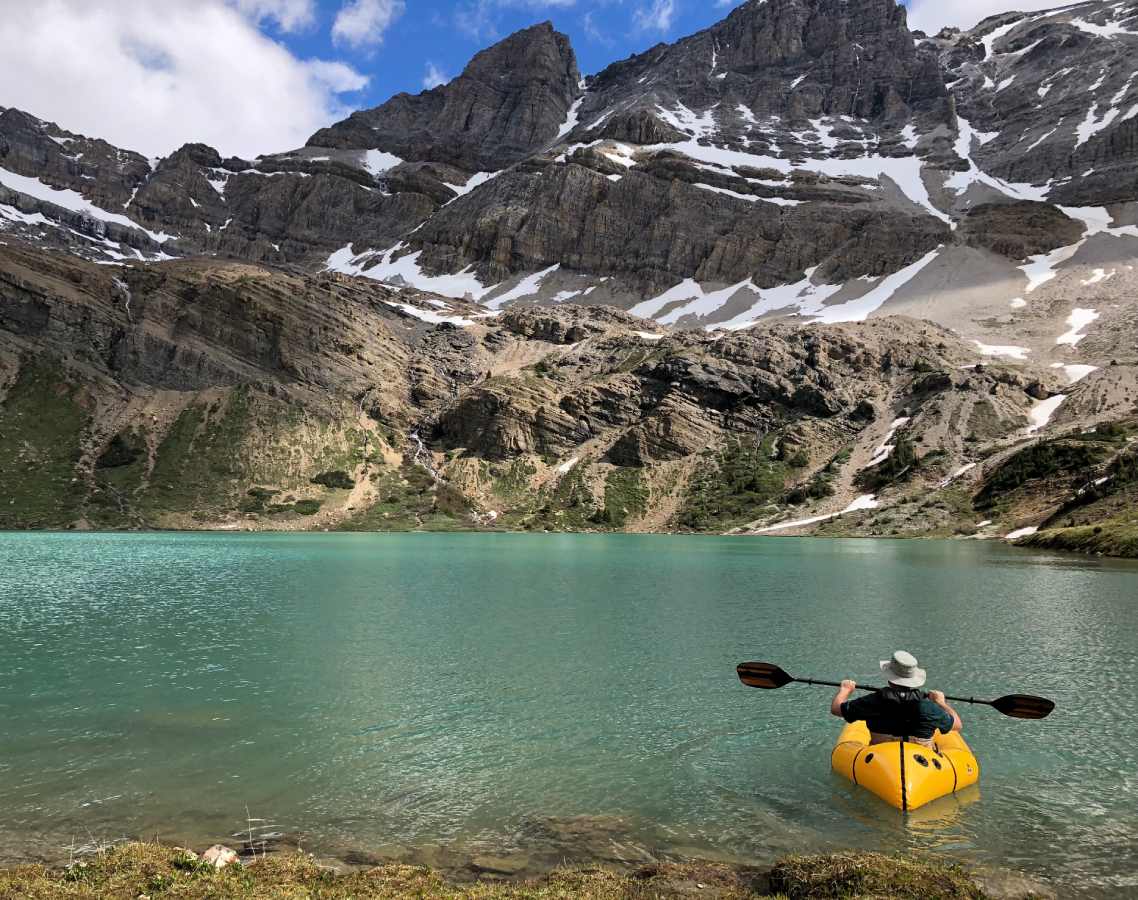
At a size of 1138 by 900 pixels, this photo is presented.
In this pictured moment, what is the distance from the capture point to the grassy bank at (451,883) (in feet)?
34.8

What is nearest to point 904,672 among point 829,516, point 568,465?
point 829,516

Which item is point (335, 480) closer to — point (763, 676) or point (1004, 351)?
point (763, 676)

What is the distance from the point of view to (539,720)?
21.0m

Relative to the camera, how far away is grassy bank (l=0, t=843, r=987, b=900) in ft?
34.8

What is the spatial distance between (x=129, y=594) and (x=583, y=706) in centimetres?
3560

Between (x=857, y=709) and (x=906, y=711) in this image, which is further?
(x=857, y=709)

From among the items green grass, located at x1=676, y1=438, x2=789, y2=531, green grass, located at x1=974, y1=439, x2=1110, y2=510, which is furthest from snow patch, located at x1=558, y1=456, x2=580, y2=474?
green grass, located at x1=974, y1=439, x2=1110, y2=510

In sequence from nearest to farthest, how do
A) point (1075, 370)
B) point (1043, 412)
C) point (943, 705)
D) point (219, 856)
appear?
1. point (219, 856)
2. point (943, 705)
3. point (1043, 412)
4. point (1075, 370)

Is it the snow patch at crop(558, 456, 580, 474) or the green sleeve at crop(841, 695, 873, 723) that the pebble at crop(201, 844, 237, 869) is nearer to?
the green sleeve at crop(841, 695, 873, 723)

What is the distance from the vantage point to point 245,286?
181 meters

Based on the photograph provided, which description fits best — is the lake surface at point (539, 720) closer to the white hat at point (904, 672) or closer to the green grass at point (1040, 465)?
the white hat at point (904, 672)

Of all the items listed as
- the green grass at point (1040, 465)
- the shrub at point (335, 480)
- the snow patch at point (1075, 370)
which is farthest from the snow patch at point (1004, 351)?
the shrub at point (335, 480)

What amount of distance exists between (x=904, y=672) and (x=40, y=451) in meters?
162

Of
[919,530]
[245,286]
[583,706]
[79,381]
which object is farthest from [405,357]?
[583,706]
